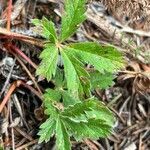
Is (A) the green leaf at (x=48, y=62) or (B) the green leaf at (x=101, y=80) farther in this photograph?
(B) the green leaf at (x=101, y=80)

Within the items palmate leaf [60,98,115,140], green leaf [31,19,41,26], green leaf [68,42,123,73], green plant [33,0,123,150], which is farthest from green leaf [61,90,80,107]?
green leaf [31,19,41,26]

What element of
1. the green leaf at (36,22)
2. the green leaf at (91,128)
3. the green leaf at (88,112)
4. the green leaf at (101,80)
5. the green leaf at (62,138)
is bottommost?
the green leaf at (62,138)

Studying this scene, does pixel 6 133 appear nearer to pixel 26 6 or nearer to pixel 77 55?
pixel 77 55

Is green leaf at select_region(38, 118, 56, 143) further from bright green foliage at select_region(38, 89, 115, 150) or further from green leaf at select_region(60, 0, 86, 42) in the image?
green leaf at select_region(60, 0, 86, 42)

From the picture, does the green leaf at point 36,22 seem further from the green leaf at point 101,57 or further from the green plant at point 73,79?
the green leaf at point 101,57

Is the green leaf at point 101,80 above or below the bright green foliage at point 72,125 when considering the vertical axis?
above

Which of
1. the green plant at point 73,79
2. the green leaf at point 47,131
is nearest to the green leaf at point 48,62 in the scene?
the green plant at point 73,79
